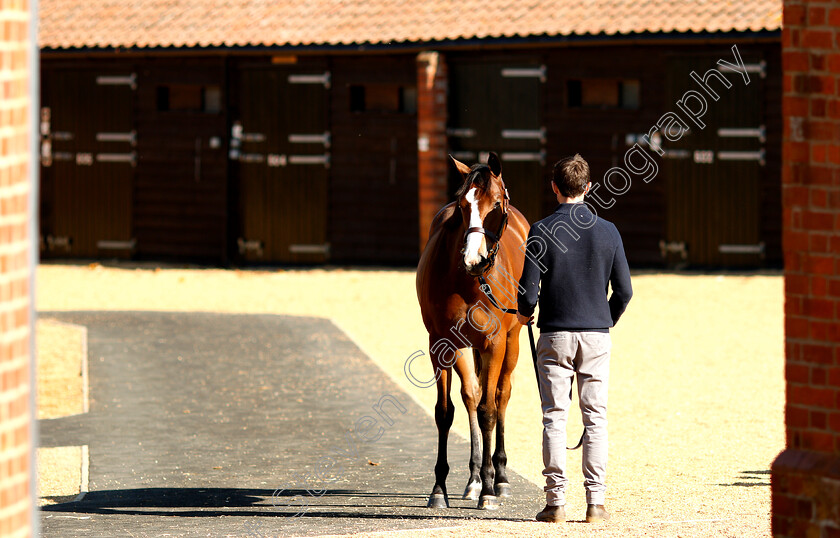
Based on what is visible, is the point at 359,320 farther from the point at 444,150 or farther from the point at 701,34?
the point at 701,34

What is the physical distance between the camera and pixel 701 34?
1961 centimetres

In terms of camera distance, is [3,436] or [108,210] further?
[108,210]

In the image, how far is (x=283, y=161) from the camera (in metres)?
22.3

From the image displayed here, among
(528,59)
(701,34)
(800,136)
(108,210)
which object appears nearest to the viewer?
(800,136)

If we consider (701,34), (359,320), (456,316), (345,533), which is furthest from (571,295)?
(701,34)

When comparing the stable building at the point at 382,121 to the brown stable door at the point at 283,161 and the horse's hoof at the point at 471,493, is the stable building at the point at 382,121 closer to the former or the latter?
the brown stable door at the point at 283,161

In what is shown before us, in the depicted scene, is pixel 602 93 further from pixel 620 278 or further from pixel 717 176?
pixel 620 278

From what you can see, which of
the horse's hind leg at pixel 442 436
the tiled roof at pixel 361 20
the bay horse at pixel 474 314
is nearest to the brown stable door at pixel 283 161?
the tiled roof at pixel 361 20

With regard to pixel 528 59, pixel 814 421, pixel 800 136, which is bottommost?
pixel 814 421

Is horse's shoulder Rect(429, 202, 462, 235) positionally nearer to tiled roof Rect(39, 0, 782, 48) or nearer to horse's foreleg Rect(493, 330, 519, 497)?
horse's foreleg Rect(493, 330, 519, 497)

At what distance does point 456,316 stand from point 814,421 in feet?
10.4

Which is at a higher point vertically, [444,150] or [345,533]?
[444,150]

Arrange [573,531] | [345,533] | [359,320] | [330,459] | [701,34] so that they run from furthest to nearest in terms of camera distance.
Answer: [701,34], [359,320], [330,459], [345,533], [573,531]

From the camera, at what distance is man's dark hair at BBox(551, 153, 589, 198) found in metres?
6.73
